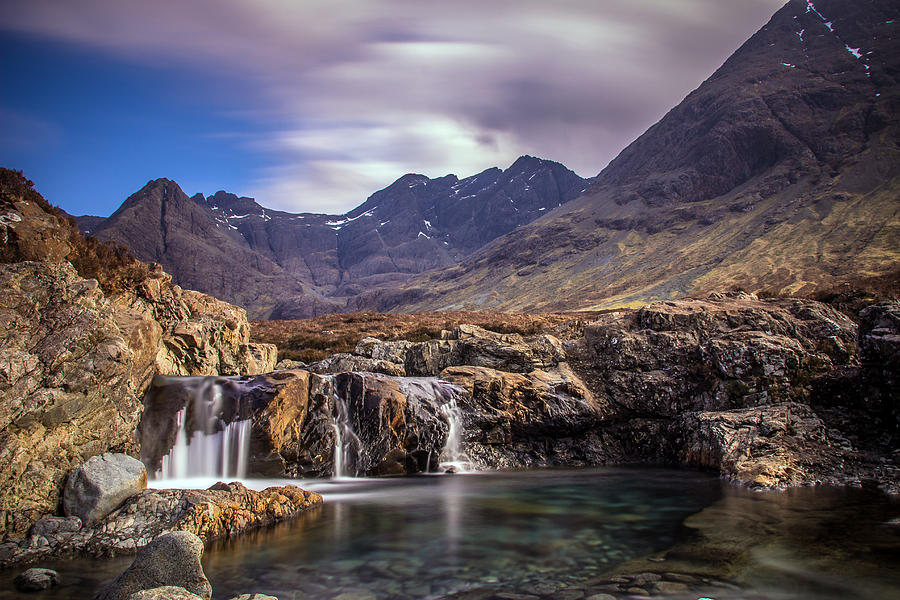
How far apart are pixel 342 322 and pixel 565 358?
85.8 feet

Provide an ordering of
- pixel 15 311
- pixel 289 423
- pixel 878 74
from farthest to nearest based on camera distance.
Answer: pixel 878 74 < pixel 289 423 < pixel 15 311

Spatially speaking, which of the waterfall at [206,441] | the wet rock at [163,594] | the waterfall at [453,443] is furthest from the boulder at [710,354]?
the wet rock at [163,594]

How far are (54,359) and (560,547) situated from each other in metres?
11.8

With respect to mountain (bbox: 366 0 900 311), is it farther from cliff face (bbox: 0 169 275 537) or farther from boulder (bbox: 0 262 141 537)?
boulder (bbox: 0 262 141 537)

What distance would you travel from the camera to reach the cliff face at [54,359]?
34.8ft

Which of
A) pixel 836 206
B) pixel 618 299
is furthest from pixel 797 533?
pixel 836 206

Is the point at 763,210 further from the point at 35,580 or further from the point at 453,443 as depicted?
the point at 35,580

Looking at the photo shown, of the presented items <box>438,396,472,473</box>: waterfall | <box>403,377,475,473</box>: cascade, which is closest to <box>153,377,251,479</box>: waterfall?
<box>403,377,475,473</box>: cascade

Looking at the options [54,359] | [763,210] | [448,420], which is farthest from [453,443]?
[763,210]

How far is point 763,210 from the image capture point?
14575 centimetres

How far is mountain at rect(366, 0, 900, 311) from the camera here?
112 meters

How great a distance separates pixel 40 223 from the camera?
48.2 ft

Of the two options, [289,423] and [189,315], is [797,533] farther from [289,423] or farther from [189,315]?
[189,315]

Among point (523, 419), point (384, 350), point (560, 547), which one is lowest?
point (560, 547)
